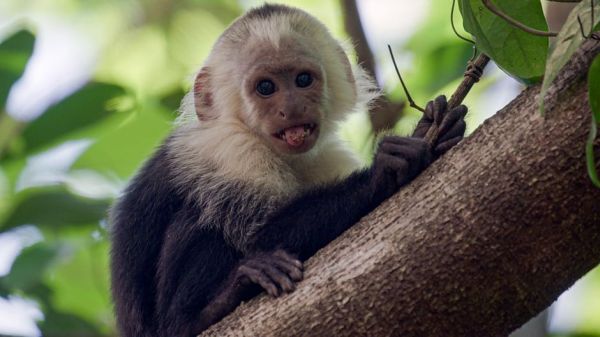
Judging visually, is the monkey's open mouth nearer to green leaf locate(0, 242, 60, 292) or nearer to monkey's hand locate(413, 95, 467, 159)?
monkey's hand locate(413, 95, 467, 159)

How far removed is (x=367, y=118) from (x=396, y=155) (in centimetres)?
263

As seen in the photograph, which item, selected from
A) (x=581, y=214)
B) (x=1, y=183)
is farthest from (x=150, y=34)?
(x=581, y=214)

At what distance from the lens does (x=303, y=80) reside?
5.14m

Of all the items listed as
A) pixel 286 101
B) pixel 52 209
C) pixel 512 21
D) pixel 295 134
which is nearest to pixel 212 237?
pixel 295 134

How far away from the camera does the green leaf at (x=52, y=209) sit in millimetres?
5820

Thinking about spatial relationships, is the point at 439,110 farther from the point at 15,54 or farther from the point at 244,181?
the point at 15,54

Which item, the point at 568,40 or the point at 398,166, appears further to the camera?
the point at 398,166

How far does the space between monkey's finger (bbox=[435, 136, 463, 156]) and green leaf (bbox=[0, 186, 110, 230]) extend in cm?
283

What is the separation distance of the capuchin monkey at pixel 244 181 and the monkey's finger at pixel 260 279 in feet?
0.04

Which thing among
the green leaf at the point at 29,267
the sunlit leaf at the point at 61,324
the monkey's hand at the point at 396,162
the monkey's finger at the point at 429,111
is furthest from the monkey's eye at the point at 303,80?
the sunlit leaf at the point at 61,324

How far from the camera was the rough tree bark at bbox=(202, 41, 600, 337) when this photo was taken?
3.16 metres

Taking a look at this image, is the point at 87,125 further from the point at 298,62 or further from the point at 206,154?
the point at 298,62

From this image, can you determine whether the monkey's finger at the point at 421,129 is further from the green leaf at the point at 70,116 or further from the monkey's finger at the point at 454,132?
the green leaf at the point at 70,116

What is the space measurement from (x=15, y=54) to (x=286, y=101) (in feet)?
5.87
